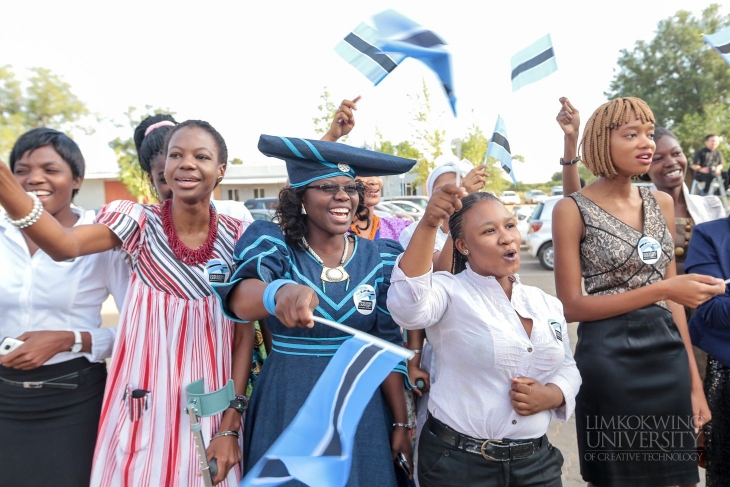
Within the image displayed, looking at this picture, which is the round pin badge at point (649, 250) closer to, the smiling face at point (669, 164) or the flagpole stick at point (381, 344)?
the smiling face at point (669, 164)

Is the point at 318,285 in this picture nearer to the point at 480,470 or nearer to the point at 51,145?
the point at 480,470

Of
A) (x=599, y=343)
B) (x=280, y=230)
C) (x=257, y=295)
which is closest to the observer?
(x=257, y=295)

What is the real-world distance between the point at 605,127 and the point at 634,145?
0.15 metres

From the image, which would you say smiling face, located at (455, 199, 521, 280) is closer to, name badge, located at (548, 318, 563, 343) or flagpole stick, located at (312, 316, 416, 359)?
name badge, located at (548, 318, 563, 343)

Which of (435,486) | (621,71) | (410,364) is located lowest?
(435,486)

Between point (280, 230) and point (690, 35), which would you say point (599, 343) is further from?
point (690, 35)

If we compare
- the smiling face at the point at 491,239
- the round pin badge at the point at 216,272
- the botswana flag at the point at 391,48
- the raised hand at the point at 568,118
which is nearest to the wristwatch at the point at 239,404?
the round pin badge at the point at 216,272

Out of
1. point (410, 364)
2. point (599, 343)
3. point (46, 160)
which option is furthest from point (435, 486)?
point (46, 160)

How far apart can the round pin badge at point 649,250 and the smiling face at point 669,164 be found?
120 centimetres

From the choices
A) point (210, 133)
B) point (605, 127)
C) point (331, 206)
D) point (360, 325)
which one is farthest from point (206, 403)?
point (605, 127)

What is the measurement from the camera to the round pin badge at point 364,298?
2.21 meters

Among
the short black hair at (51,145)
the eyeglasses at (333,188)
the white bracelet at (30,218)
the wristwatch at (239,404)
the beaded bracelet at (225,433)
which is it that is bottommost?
the beaded bracelet at (225,433)

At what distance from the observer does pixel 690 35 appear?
25.5 metres

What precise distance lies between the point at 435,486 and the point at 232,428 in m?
0.82
